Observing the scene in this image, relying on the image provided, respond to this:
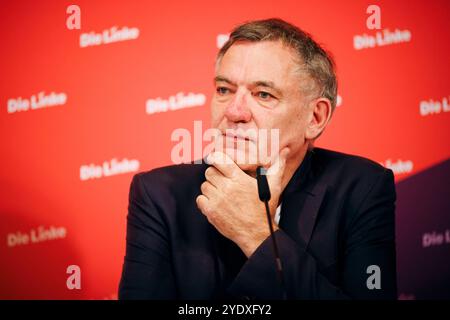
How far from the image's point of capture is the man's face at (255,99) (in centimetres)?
191

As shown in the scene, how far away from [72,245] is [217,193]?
60.3 inches

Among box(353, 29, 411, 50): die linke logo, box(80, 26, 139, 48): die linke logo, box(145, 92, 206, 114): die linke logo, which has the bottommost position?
box(145, 92, 206, 114): die linke logo

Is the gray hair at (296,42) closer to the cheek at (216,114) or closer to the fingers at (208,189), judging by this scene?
the cheek at (216,114)

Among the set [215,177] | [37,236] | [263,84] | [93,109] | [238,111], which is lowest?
[37,236]

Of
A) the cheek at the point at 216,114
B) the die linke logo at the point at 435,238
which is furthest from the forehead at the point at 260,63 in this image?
the die linke logo at the point at 435,238

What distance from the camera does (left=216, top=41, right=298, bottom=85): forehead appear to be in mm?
1964

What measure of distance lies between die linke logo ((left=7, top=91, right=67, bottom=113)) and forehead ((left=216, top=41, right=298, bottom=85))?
4.33 ft

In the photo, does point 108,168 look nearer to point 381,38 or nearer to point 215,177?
point 215,177

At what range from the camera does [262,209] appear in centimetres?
179

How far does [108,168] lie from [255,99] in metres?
1.32

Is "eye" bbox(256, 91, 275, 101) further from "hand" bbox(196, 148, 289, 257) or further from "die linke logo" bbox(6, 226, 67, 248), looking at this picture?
"die linke logo" bbox(6, 226, 67, 248)

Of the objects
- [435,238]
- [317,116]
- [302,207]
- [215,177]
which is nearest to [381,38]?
[317,116]

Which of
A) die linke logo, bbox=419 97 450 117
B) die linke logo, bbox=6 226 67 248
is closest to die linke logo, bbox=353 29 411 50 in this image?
die linke logo, bbox=419 97 450 117

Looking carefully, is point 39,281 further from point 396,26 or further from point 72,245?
point 396,26
